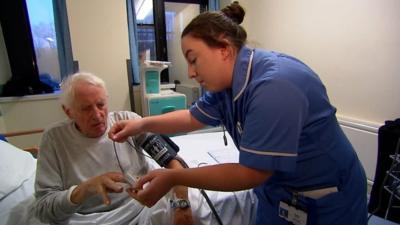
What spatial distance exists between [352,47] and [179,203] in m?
1.79

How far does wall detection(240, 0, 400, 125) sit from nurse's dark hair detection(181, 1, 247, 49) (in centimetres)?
147

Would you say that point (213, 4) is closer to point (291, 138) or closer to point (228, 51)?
point (228, 51)

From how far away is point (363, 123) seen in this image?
1990 mm

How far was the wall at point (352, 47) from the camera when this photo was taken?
1796mm

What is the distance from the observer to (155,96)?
297cm

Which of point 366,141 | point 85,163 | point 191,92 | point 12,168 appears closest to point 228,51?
point 85,163

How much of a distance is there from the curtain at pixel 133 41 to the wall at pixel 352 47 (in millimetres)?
1608

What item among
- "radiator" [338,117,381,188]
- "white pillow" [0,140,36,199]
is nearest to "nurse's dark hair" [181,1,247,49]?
"white pillow" [0,140,36,199]

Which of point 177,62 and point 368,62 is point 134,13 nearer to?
point 177,62

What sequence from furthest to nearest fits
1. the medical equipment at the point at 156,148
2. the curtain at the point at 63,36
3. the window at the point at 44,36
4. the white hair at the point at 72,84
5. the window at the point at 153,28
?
1. the window at the point at 153,28
2. the window at the point at 44,36
3. the curtain at the point at 63,36
4. the medical equipment at the point at 156,148
5. the white hair at the point at 72,84

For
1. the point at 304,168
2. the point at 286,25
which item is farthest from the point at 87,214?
the point at 286,25

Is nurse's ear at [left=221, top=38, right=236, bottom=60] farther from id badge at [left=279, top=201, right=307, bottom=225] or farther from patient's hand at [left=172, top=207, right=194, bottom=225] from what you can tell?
patient's hand at [left=172, top=207, right=194, bottom=225]

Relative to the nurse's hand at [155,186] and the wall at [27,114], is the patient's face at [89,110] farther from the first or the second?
the wall at [27,114]

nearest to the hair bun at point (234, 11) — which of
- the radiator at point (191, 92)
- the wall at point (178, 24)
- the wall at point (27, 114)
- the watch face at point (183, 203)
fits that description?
the watch face at point (183, 203)
